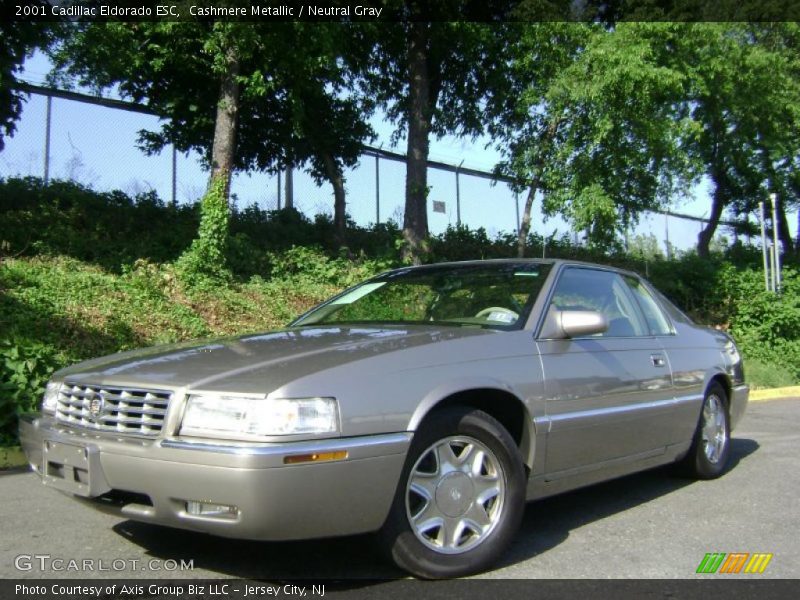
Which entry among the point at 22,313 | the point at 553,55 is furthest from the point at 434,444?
the point at 553,55

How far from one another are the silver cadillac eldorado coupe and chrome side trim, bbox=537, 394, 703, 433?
0.01 meters

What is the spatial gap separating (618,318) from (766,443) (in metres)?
3.39

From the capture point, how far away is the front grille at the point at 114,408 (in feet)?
10.6

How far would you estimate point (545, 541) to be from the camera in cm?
412

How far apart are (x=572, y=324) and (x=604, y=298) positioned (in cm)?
99

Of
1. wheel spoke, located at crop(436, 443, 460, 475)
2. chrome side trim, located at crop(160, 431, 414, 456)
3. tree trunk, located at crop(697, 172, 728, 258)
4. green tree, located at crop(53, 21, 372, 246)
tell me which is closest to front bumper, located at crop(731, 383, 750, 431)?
wheel spoke, located at crop(436, 443, 460, 475)

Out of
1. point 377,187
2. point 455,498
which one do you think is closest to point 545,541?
point 455,498

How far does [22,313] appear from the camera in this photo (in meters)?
8.16

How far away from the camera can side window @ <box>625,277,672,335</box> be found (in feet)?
17.1

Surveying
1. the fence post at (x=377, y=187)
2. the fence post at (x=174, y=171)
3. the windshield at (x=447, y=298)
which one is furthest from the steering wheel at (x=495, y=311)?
the fence post at (x=377, y=187)

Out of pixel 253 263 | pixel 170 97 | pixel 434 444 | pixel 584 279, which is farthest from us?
pixel 170 97

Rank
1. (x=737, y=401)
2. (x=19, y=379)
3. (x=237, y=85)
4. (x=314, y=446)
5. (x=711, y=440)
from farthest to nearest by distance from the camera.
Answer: (x=237, y=85) → (x=19, y=379) → (x=737, y=401) → (x=711, y=440) → (x=314, y=446)

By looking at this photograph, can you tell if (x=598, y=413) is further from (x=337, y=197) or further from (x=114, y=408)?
(x=337, y=197)

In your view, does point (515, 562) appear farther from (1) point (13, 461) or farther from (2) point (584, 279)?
(1) point (13, 461)
